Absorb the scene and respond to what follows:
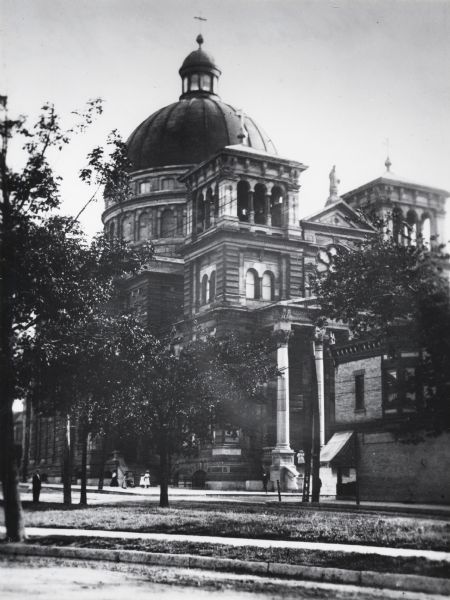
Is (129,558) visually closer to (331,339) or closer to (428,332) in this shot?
(428,332)

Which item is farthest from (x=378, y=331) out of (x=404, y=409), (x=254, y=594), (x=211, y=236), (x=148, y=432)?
(x=211, y=236)

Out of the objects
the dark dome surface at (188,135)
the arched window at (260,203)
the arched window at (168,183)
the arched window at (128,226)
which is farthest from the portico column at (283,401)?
the arched window at (128,226)

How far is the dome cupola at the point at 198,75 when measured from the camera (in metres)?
91.8

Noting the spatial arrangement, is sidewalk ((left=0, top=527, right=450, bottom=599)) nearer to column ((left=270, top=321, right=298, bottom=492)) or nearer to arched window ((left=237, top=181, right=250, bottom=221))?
column ((left=270, top=321, right=298, bottom=492))

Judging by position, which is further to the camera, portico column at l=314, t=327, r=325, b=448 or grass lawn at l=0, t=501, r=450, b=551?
portico column at l=314, t=327, r=325, b=448

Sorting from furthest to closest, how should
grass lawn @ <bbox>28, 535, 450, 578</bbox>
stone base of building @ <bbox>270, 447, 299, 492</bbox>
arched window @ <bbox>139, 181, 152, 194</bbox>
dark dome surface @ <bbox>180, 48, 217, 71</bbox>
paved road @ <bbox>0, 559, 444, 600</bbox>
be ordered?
dark dome surface @ <bbox>180, 48, 217, 71</bbox>, arched window @ <bbox>139, 181, 152, 194</bbox>, stone base of building @ <bbox>270, 447, 299, 492</bbox>, grass lawn @ <bbox>28, 535, 450, 578</bbox>, paved road @ <bbox>0, 559, 444, 600</bbox>

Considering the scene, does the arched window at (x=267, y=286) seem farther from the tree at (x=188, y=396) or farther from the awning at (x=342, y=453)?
the awning at (x=342, y=453)

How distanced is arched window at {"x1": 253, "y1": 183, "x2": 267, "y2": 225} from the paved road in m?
51.2

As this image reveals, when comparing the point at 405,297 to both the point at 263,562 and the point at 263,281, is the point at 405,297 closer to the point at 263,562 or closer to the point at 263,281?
the point at 263,562

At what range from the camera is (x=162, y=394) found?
34969 mm

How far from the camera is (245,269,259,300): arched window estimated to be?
6191cm

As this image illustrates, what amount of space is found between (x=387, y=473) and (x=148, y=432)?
403 inches

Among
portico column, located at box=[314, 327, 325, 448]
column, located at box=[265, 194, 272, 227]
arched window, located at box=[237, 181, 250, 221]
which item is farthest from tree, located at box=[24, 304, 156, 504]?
arched window, located at box=[237, 181, 250, 221]

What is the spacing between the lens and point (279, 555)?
47.0ft
